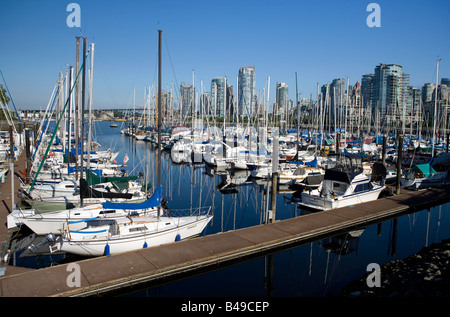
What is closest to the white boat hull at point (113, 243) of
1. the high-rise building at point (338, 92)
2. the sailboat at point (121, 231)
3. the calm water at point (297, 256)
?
the sailboat at point (121, 231)

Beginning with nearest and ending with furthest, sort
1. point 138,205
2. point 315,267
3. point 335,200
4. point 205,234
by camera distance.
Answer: point 315,267 → point 138,205 → point 205,234 → point 335,200

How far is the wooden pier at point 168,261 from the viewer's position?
11836 millimetres

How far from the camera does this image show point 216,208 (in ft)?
84.7

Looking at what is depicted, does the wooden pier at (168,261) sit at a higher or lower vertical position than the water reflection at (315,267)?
higher

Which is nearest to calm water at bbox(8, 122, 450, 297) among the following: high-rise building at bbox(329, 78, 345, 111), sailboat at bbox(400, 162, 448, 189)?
sailboat at bbox(400, 162, 448, 189)

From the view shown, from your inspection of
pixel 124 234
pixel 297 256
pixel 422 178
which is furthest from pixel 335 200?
pixel 124 234

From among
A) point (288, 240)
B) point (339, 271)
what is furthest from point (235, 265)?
point (339, 271)

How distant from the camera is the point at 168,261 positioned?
545 inches

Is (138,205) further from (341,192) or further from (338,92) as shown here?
(338,92)

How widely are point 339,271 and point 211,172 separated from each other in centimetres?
2563

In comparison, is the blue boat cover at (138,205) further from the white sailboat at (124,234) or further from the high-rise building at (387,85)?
the high-rise building at (387,85)

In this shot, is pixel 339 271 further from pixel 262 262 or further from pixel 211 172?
pixel 211 172

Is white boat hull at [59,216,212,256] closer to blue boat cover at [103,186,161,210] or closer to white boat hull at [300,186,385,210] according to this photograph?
blue boat cover at [103,186,161,210]

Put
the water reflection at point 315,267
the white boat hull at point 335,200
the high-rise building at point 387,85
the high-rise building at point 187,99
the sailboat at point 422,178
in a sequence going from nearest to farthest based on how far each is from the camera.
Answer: the water reflection at point 315,267, the white boat hull at point 335,200, the sailboat at point 422,178, the high-rise building at point 187,99, the high-rise building at point 387,85
